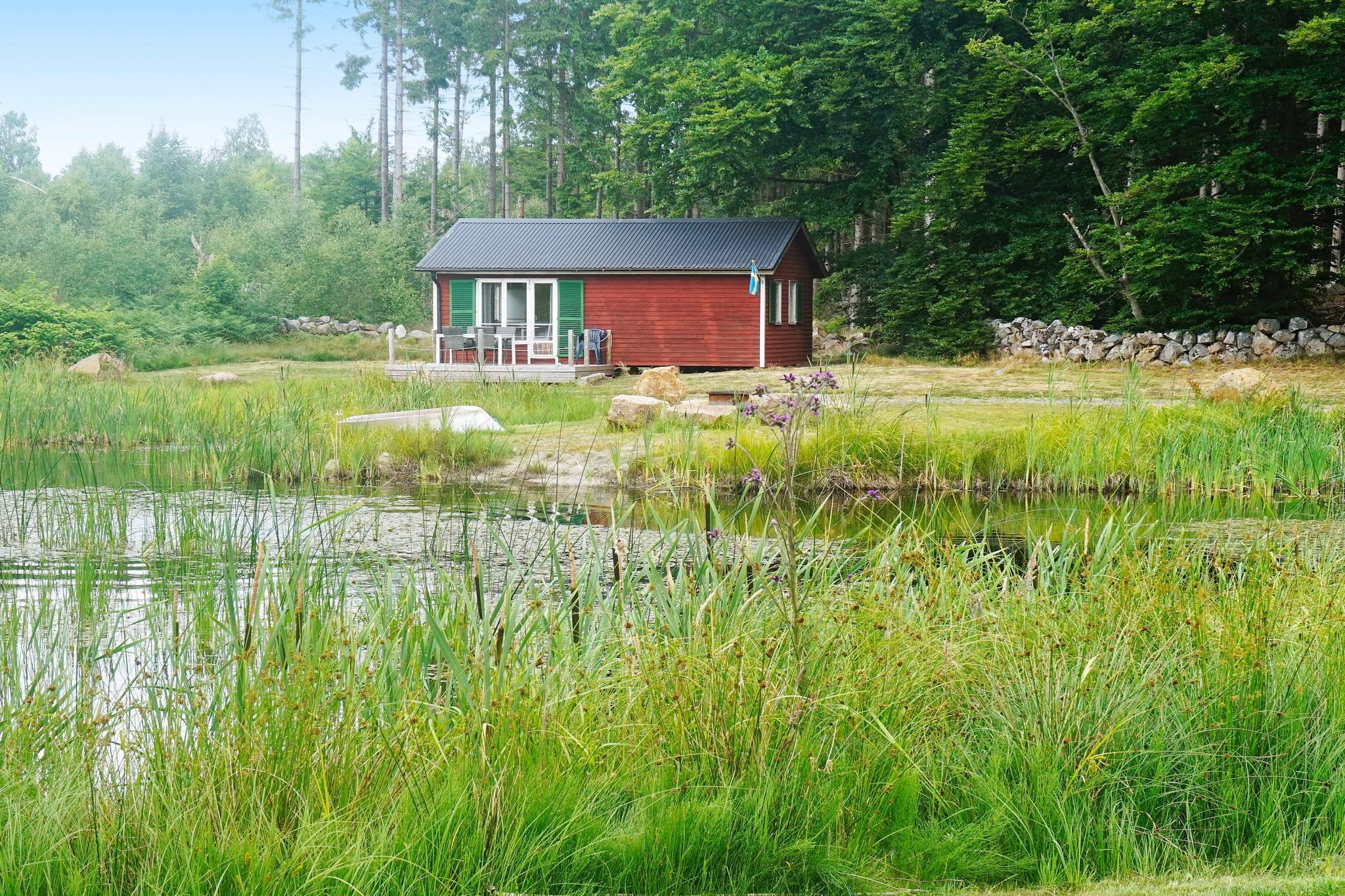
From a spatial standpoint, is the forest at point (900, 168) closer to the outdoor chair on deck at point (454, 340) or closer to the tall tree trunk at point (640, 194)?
the tall tree trunk at point (640, 194)

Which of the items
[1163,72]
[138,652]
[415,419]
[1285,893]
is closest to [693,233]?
[1163,72]

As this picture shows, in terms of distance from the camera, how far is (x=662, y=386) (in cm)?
1759

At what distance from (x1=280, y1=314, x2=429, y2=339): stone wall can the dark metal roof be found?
9257 mm

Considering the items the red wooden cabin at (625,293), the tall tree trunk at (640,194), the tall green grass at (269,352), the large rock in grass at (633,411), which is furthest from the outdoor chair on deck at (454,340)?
the large rock in grass at (633,411)

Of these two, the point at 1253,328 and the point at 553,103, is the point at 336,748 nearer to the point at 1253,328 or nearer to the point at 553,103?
the point at 1253,328

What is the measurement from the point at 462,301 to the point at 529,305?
4.97 feet

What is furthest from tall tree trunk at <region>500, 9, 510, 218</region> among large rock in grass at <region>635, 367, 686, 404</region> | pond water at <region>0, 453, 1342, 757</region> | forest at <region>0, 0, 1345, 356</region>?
pond water at <region>0, 453, 1342, 757</region>

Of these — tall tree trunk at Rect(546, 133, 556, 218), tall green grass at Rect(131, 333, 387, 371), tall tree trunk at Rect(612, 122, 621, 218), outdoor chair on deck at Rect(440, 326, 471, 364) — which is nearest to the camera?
outdoor chair on deck at Rect(440, 326, 471, 364)

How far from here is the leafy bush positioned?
2609 cm

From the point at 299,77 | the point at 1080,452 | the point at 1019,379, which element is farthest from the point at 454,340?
the point at 299,77

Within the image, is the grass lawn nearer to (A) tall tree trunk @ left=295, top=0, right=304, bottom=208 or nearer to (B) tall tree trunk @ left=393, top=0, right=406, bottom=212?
(B) tall tree trunk @ left=393, top=0, right=406, bottom=212

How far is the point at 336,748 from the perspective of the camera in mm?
3232

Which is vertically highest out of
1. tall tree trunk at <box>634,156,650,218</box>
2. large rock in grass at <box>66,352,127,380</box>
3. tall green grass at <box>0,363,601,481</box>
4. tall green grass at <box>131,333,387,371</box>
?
tall tree trunk at <box>634,156,650,218</box>

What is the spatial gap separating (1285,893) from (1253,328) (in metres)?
19.6
